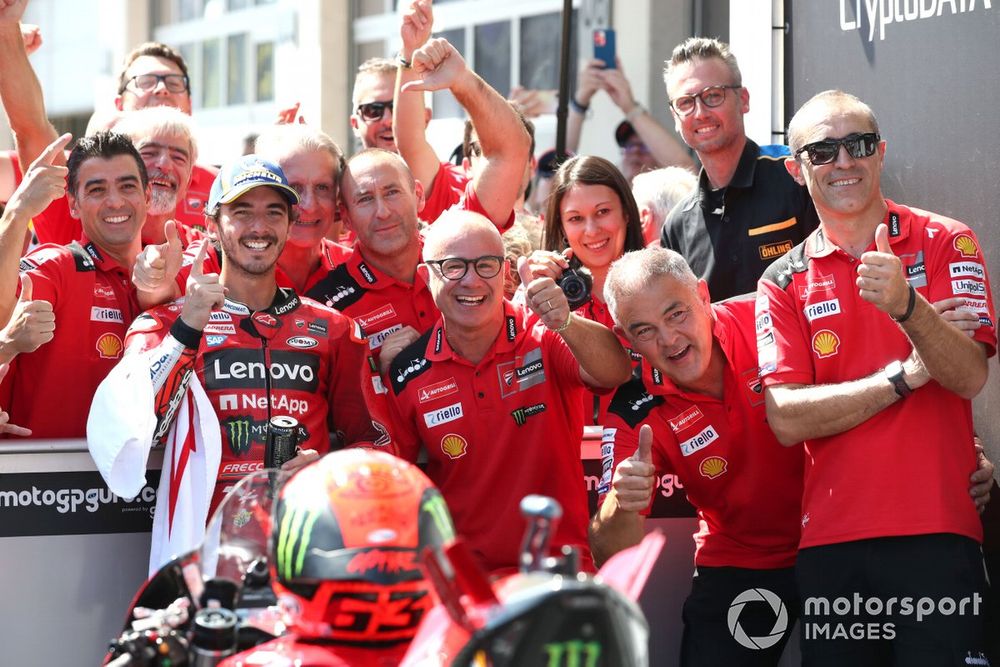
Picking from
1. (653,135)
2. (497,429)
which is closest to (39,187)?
(497,429)

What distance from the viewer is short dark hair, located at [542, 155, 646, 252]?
551cm

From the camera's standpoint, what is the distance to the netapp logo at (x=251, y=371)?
4570mm

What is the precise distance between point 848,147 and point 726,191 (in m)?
1.20

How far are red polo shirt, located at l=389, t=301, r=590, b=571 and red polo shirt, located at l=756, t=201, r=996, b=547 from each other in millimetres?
761

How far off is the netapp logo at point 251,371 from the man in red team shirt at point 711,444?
110 cm

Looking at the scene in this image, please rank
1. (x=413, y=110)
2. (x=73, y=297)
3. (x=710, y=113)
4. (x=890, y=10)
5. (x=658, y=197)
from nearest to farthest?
1. (x=73, y=297)
2. (x=890, y=10)
3. (x=710, y=113)
4. (x=413, y=110)
5. (x=658, y=197)

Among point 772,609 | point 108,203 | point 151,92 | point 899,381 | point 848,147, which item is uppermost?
point 151,92

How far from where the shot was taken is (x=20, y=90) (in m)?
5.66

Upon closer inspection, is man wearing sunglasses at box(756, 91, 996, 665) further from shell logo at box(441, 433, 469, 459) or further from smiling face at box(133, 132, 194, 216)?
smiling face at box(133, 132, 194, 216)

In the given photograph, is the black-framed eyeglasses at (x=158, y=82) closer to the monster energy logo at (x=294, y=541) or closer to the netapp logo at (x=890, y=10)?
the netapp logo at (x=890, y=10)

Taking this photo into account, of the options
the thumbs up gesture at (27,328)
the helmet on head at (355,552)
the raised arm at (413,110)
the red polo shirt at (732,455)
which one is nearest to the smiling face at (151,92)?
the raised arm at (413,110)

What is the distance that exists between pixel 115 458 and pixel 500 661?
2447 millimetres

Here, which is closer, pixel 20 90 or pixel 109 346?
pixel 109 346

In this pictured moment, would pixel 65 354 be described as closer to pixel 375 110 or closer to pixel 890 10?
pixel 375 110
